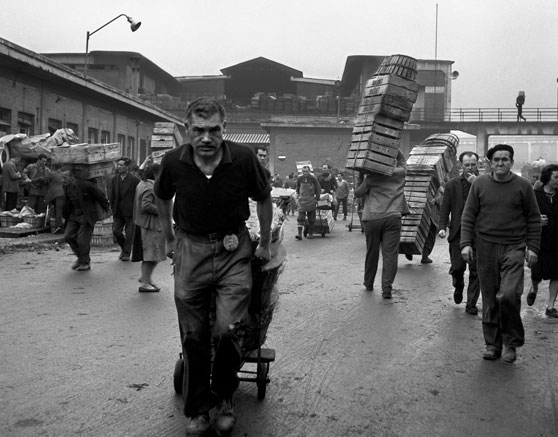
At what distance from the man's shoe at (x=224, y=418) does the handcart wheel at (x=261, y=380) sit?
55cm

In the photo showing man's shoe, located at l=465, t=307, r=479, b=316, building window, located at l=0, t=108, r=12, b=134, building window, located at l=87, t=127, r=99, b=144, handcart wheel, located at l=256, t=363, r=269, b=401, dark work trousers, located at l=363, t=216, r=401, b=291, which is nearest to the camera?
handcart wheel, located at l=256, t=363, r=269, b=401

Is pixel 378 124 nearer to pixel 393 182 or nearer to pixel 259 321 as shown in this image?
pixel 393 182

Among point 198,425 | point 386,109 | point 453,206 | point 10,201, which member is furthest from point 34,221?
point 198,425

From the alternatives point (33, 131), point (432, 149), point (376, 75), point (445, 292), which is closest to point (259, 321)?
point (445, 292)

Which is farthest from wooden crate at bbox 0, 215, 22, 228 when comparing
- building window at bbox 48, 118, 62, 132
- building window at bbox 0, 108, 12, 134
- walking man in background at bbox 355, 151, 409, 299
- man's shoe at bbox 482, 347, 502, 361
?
man's shoe at bbox 482, 347, 502, 361

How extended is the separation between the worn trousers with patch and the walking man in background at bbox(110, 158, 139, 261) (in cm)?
962

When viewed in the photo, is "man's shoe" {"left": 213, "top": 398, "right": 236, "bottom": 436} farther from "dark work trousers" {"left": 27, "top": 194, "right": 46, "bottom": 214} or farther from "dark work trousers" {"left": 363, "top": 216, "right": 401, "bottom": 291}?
"dark work trousers" {"left": 27, "top": 194, "right": 46, "bottom": 214}

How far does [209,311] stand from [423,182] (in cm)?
994

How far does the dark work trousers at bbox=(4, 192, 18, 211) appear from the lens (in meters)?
20.1

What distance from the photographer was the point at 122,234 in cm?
1441

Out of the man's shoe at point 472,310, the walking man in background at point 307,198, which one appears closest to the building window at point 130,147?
the walking man in background at point 307,198

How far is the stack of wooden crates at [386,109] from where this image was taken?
11.7 metres

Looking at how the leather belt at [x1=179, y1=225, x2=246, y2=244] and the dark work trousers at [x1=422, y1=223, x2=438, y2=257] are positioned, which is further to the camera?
the dark work trousers at [x1=422, y1=223, x2=438, y2=257]

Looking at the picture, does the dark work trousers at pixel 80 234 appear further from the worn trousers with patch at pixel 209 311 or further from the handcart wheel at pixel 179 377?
the worn trousers with patch at pixel 209 311
